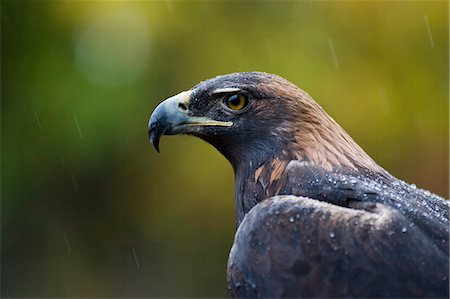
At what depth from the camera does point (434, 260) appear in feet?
12.3

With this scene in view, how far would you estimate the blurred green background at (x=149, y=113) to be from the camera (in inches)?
456

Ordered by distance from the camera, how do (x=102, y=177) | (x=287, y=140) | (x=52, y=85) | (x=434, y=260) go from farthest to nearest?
(x=102, y=177) < (x=52, y=85) < (x=287, y=140) < (x=434, y=260)

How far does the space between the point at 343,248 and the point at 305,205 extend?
28cm

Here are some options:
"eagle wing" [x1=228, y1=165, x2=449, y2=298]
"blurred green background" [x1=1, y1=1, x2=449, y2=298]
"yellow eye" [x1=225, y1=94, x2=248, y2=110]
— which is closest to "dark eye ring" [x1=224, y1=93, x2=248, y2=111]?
"yellow eye" [x1=225, y1=94, x2=248, y2=110]

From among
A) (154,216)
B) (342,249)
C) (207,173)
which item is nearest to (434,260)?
(342,249)

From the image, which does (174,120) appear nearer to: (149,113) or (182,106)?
(182,106)

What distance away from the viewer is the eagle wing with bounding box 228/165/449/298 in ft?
12.2

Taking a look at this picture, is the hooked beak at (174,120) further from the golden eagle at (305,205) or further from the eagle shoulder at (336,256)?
the eagle shoulder at (336,256)

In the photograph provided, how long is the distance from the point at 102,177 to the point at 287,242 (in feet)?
28.7

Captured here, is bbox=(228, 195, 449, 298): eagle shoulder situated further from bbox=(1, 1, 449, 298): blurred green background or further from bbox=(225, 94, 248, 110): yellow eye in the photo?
bbox=(1, 1, 449, 298): blurred green background

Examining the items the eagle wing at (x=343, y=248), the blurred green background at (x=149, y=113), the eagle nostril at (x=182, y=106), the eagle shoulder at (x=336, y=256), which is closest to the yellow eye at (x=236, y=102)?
the eagle nostril at (x=182, y=106)

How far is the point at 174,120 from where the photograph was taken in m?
4.72

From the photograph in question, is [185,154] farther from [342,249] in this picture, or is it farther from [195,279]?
[342,249]

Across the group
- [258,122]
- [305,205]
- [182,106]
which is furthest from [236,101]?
[305,205]
